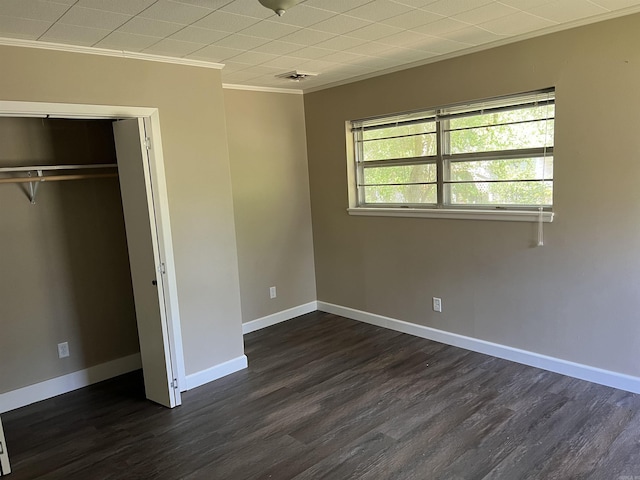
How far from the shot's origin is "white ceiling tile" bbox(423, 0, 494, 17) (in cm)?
245

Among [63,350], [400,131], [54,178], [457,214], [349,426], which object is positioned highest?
[400,131]

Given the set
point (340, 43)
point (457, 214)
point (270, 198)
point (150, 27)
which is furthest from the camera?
point (270, 198)

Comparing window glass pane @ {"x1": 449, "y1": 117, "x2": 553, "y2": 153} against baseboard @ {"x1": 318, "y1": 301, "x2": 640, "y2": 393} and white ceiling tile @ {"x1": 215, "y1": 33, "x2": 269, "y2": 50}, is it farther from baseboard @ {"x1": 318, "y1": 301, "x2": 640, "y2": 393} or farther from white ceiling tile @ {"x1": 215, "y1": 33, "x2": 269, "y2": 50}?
white ceiling tile @ {"x1": 215, "y1": 33, "x2": 269, "y2": 50}

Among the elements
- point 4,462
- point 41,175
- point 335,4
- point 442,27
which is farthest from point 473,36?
point 4,462

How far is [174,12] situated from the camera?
2352mm

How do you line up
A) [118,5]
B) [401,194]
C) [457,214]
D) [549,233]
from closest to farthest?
[118,5]
[549,233]
[457,214]
[401,194]

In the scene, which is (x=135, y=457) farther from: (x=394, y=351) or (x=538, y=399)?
(x=538, y=399)

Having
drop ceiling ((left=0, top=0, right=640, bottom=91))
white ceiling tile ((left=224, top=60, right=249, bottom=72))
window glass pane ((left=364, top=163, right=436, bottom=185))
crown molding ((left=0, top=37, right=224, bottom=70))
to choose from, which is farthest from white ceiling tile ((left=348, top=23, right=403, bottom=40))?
window glass pane ((left=364, top=163, right=436, bottom=185))

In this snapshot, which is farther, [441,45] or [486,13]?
[441,45]

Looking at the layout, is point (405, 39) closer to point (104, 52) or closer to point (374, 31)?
point (374, 31)

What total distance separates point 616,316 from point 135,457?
10.2ft

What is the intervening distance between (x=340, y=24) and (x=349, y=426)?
237 cm

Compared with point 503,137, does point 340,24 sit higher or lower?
higher

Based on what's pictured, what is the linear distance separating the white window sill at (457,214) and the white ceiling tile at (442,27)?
1356 mm
